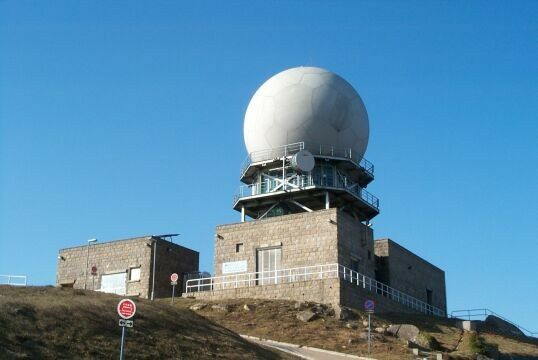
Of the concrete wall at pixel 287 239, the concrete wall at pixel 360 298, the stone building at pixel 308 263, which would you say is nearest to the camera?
the concrete wall at pixel 360 298

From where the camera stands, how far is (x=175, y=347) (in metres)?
25.4

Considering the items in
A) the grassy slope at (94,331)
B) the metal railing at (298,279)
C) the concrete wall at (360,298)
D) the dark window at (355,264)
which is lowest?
the grassy slope at (94,331)

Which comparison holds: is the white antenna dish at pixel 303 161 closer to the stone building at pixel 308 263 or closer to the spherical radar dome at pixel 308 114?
the spherical radar dome at pixel 308 114

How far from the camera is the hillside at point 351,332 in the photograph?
33.5 metres

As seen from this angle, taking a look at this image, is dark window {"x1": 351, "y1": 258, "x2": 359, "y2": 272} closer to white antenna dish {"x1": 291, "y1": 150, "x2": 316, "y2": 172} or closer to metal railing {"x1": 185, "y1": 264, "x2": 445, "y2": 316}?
metal railing {"x1": 185, "y1": 264, "x2": 445, "y2": 316}

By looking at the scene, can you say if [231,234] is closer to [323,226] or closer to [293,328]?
[323,226]

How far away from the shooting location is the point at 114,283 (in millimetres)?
51188

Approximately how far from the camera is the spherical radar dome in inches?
1984

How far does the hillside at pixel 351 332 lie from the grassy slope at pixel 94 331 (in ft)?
18.7

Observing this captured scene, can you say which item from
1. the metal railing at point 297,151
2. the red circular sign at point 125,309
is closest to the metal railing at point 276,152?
the metal railing at point 297,151

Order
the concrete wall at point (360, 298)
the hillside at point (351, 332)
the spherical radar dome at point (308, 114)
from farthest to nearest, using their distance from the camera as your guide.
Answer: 1. the spherical radar dome at point (308, 114)
2. the concrete wall at point (360, 298)
3. the hillside at point (351, 332)

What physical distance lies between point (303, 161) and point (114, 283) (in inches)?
599

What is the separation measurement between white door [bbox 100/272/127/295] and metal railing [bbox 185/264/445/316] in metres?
4.34

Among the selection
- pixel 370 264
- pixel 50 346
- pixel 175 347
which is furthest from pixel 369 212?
pixel 50 346
